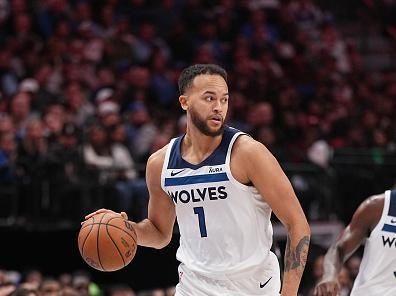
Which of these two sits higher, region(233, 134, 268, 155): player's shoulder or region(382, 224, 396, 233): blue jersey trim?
region(233, 134, 268, 155): player's shoulder

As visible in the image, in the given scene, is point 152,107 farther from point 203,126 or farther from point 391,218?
point 203,126

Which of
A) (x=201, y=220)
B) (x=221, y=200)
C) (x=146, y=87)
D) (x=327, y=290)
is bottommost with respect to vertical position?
(x=327, y=290)

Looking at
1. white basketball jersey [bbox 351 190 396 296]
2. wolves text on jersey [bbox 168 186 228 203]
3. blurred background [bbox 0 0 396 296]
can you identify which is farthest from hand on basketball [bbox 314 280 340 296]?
blurred background [bbox 0 0 396 296]

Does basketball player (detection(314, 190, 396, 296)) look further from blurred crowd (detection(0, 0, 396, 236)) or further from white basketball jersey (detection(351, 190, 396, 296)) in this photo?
blurred crowd (detection(0, 0, 396, 236))

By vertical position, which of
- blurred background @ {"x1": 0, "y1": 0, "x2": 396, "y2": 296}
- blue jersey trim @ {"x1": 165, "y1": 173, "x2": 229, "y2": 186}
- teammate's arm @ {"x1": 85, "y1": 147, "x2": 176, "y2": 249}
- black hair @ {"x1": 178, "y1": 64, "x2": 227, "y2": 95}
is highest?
black hair @ {"x1": 178, "y1": 64, "x2": 227, "y2": 95}

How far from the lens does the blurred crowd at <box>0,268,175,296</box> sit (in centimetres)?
848

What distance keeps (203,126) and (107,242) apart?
2.87 ft

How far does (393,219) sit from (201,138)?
5.42 ft

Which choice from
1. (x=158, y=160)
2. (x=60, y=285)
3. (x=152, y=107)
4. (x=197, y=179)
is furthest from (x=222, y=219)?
(x=152, y=107)

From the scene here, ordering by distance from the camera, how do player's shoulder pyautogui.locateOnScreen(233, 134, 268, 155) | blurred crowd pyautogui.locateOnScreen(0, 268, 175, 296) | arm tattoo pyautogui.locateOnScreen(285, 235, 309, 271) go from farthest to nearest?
blurred crowd pyautogui.locateOnScreen(0, 268, 175, 296) < player's shoulder pyautogui.locateOnScreen(233, 134, 268, 155) < arm tattoo pyautogui.locateOnScreen(285, 235, 309, 271)

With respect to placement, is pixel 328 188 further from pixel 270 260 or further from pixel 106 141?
pixel 270 260

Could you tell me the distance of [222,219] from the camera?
5.27 meters

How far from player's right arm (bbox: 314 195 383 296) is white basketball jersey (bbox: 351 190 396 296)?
0.08 meters

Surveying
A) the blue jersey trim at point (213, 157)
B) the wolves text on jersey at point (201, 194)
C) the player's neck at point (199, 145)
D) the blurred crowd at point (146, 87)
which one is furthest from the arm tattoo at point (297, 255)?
the blurred crowd at point (146, 87)
